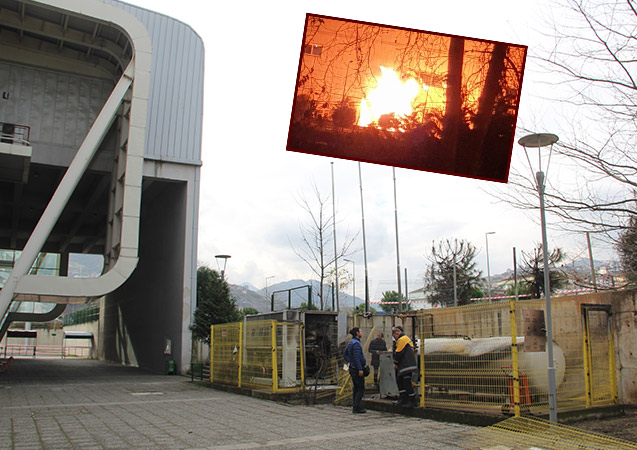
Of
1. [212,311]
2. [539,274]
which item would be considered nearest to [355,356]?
[212,311]

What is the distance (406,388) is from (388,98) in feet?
19.9

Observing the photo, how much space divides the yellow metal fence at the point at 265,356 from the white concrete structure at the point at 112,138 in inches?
286

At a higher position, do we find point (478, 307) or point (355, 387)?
point (478, 307)

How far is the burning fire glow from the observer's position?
6051 mm

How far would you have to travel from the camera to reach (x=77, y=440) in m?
8.01

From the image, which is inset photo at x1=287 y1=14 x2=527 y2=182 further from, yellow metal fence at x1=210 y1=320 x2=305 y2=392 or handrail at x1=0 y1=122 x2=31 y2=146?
handrail at x1=0 y1=122 x2=31 y2=146

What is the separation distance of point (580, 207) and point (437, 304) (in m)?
45.6

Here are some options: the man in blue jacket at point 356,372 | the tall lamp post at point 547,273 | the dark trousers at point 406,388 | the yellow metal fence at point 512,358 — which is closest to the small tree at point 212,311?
the man in blue jacket at point 356,372

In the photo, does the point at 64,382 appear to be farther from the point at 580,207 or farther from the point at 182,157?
the point at 580,207

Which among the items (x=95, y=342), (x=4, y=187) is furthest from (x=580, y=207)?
(x=95, y=342)

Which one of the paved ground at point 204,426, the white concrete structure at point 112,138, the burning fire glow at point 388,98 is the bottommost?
the paved ground at point 204,426

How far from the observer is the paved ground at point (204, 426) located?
7621 mm

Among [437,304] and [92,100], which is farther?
[437,304]

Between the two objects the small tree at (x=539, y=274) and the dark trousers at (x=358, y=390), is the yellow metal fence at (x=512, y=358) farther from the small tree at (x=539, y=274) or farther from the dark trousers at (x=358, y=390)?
the small tree at (x=539, y=274)
